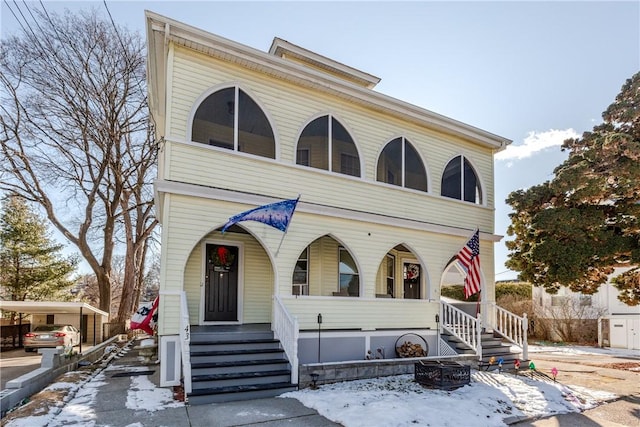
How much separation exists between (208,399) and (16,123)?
1815 cm

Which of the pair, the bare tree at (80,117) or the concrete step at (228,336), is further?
the bare tree at (80,117)

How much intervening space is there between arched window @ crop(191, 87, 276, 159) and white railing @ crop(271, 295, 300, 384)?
3.35 metres

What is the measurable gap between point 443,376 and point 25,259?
23.6 meters

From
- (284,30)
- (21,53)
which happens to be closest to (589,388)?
(284,30)

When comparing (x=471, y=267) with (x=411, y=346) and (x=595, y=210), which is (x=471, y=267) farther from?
(x=595, y=210)

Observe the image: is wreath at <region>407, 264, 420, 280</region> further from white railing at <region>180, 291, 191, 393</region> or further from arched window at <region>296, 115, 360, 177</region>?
white railing at <region>180, 291, 191, 393</region>

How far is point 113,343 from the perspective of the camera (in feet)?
59.7

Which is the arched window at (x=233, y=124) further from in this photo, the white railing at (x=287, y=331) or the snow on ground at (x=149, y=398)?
the snow on ground at (x=149, y=398)

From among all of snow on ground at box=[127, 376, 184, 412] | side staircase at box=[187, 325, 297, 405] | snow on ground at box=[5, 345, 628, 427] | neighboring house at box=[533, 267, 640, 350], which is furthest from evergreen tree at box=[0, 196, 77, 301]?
neighboring house at box=[533, 267, 640, 350]

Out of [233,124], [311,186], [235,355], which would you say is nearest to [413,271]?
[311,186]

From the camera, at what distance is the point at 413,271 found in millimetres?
13508

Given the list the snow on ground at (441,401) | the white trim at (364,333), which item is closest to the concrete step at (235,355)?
the snow on ground at (441,401)

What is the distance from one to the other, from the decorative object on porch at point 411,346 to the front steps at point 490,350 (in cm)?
78

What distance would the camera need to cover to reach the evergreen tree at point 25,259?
2266 centimetres
